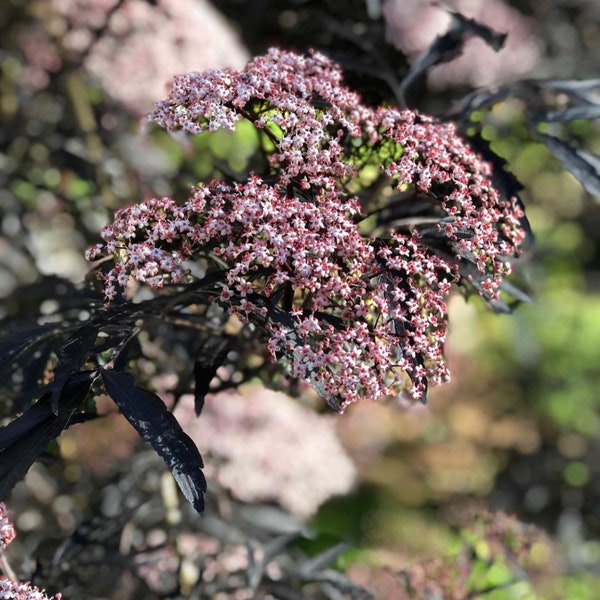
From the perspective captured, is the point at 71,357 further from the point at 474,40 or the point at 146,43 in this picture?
the point at 474,40

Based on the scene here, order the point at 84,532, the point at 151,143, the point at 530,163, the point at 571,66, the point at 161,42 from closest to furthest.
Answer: the point at 84,532, the point at 161,42, the point at 151,143, the point at 571,66, the point at 530,163

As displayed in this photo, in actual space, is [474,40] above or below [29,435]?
below

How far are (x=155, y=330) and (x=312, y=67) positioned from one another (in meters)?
0.55

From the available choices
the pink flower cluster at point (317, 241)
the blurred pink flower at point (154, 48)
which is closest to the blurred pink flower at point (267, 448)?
the blurred pink flower at point (154, 48)

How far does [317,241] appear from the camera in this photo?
79 centimetres

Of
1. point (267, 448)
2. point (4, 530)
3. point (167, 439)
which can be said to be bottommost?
point (267, 448)

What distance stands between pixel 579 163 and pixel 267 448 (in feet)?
3.31

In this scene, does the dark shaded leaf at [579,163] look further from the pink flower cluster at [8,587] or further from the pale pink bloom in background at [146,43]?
the pale pink bloom in background at [146,43]

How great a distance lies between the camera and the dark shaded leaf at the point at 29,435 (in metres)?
0.75

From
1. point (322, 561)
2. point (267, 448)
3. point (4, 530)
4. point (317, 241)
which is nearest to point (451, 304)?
point (267, 448)

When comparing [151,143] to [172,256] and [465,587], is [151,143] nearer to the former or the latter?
[465,587]

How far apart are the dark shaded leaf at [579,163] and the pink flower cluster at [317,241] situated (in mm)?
125

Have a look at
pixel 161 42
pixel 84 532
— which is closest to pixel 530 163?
pixel 161 42

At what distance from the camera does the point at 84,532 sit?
1294 mm
